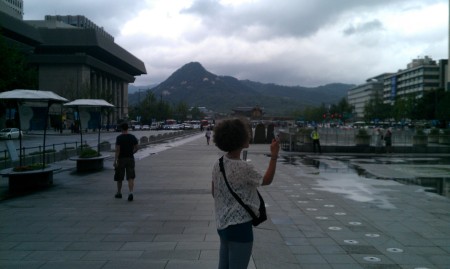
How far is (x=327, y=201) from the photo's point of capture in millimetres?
10273

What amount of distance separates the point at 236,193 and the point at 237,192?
0.5 inches

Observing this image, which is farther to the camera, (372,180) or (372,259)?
(372,180)

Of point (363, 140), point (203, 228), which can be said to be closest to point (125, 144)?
point (203, 228)

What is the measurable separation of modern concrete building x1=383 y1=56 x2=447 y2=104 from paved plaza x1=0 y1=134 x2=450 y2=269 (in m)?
116

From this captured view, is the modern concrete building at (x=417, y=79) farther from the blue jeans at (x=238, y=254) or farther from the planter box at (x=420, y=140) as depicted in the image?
the blue jeans at (x=238, y=254)

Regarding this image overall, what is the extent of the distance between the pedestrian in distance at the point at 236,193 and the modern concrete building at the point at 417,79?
123168 millimetres

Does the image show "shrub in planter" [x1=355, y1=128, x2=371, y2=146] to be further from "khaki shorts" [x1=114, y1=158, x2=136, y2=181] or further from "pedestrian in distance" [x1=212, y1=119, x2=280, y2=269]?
"pedestrian in distance" [x1=212, y1=119, x2=280, y2=269]

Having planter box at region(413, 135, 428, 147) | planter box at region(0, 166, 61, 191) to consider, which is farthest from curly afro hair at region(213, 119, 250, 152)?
planter box at region(413, 135, 428, 147)

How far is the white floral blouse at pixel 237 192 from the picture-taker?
3.44 m

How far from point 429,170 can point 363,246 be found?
532 inches

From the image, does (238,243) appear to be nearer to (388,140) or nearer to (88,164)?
(88,164)

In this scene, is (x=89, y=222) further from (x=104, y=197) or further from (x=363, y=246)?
(x=363, y=246)

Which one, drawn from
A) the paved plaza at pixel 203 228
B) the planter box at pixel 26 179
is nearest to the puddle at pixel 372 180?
the paved plaza at pixel 203 228

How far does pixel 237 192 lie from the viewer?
3479 mm
